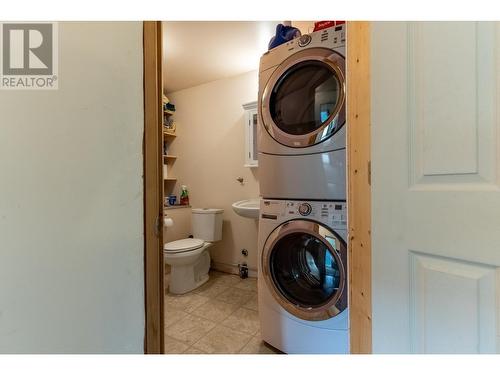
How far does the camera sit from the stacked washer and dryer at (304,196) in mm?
1089

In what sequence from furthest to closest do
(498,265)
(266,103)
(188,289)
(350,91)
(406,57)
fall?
(188,289) < (266,103) < (350,91) < (406,57) < (498,265)

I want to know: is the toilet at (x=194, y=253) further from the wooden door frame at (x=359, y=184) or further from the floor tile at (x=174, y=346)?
the wooden door frame at (x=359, y=184)

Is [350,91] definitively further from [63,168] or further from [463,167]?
[63,168]

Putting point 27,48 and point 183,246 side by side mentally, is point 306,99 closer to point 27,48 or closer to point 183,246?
point 27,48

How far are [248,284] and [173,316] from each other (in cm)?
76

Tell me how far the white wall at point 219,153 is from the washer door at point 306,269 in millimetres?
986

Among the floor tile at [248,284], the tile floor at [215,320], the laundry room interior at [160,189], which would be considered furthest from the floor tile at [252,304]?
the laundry room interior at [160,189]

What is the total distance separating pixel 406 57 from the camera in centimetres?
60

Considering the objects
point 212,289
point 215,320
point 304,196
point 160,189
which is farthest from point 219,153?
point 160,189

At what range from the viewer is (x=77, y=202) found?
57 cm

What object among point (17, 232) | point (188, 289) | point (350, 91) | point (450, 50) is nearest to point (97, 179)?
point (17, 232)

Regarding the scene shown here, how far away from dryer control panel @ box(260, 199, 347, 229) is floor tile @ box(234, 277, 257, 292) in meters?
1.08

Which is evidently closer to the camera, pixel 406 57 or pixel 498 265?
pixel 498 265

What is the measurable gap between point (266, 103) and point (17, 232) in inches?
→ 46.2
